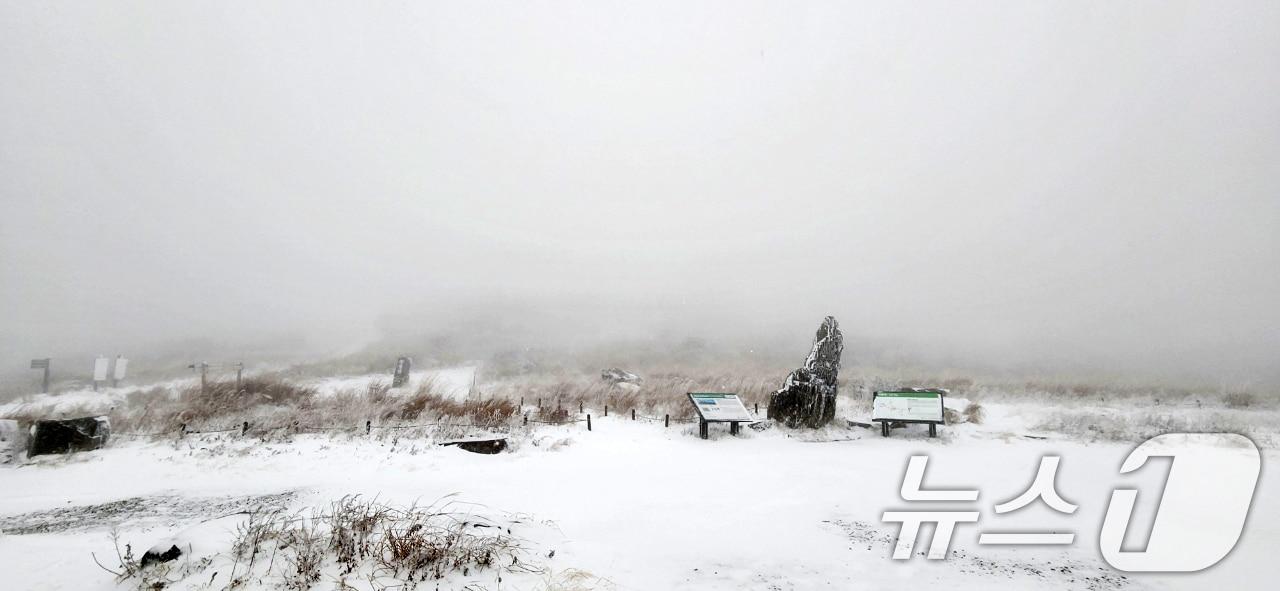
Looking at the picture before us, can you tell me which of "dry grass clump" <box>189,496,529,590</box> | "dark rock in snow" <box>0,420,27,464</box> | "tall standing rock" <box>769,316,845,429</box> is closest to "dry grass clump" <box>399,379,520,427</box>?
"dark rock in snow" <box>0,420,27,464</box>

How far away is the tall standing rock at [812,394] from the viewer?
13.3 metres

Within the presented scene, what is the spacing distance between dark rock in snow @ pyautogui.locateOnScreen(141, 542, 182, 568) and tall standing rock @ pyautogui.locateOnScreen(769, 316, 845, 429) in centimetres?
1169

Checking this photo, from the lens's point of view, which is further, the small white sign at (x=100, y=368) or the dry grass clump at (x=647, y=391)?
the small white sign at (x=100, y=368)

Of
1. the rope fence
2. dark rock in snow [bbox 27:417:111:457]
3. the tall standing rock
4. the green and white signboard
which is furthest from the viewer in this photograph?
the tall standing rock

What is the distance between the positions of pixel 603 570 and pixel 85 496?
761 cm

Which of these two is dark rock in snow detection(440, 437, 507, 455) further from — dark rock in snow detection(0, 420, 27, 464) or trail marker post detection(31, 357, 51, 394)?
trail marker post detection(31, 357, 51, 394)

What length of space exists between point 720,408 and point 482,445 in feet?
17.4

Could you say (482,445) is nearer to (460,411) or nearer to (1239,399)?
(460,411)

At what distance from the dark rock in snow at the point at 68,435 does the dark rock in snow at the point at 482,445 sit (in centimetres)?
620

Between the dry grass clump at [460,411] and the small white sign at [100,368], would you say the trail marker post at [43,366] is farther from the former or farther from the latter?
the dry grass clump at [460,411]

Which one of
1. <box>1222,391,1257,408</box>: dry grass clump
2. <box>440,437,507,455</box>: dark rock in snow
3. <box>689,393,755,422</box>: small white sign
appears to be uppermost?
<box>1222,391,1257,408</box>: dry grass clump

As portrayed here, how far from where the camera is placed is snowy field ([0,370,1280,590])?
4.58 metres

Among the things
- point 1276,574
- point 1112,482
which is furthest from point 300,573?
point 1112,482

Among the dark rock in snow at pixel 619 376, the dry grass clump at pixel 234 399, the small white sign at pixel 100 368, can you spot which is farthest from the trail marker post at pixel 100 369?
the dark rock in snow at pixel 619 376
